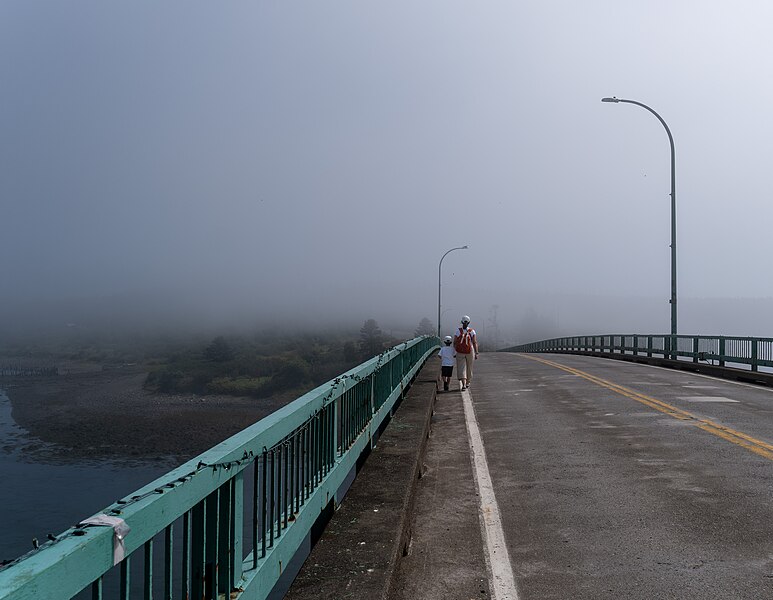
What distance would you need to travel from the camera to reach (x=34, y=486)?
109m

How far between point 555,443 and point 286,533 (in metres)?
6.93

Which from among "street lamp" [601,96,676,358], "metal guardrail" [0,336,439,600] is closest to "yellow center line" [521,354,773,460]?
"metal guardrail" [0,336,439,600]

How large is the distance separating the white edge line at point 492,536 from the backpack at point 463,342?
23.4 feet

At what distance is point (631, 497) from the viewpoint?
7379mm

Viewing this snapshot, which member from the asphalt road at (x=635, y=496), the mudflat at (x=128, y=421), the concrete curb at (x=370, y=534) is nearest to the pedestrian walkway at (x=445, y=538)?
the concrete curb at (x=370, y=534)

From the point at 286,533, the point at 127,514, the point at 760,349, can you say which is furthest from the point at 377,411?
the point at 760,349

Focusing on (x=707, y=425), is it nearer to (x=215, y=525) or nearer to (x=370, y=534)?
(x=370, y=534)

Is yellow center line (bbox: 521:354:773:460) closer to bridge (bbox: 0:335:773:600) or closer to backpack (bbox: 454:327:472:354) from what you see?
bridge (bbox: 0:335:773:600)

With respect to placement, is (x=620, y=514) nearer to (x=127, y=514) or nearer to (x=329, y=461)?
(x=329, y=461)

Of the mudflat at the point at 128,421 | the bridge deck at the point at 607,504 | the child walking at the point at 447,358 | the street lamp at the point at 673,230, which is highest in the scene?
the street lamp at the point at 673,230

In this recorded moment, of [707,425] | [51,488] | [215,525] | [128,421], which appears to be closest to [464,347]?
[707,425]

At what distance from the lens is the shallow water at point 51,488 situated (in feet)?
280

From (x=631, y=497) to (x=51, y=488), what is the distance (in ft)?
376

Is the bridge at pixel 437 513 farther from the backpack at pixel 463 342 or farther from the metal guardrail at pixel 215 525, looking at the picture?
the backpack at pixel 463 342
